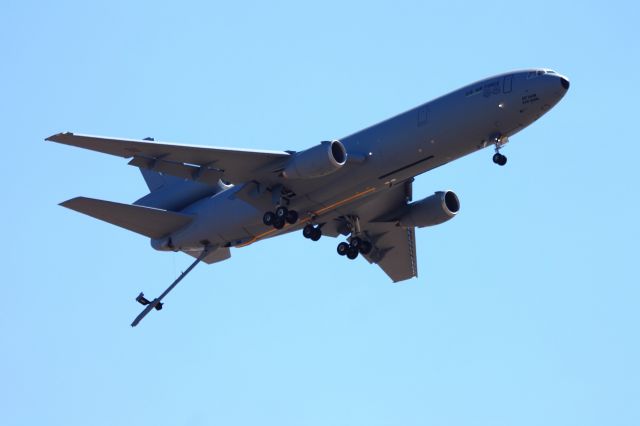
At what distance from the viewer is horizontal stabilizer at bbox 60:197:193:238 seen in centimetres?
4675

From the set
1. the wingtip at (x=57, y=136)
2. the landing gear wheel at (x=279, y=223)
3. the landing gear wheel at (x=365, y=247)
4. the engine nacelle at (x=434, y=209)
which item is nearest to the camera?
the wingtip at (x=57, y=136)

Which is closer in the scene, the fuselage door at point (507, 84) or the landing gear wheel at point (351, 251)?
the fuselage door at point (507, 84)

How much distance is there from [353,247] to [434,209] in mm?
4164

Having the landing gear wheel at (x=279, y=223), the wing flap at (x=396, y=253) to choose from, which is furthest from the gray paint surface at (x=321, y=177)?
the wing flap at (x=396, y=253)

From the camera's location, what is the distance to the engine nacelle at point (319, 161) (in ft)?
137

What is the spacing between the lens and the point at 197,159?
4397 cm

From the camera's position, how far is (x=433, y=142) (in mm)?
42219

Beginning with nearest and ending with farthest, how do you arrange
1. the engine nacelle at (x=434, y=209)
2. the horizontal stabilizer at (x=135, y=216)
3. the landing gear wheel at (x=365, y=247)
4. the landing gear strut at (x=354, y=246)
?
the horizontal stabilizer at (x=135, y=216) → the engine nacelle at (x=434, y=209) → the landing gear strut at (x=354, y=246) → the landing gear wheel at (x=365, y=247)

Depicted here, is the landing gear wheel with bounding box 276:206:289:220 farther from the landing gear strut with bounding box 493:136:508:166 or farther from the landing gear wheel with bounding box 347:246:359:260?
the landing gear strut with bounding box 493:136:508:166

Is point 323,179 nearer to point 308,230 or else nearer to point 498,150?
point 308,230

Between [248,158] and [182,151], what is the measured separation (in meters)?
2.51

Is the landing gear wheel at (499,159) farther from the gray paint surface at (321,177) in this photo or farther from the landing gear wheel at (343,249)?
the landing gear wheel at (343,249)

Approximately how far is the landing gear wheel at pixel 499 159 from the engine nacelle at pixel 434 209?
7138mm

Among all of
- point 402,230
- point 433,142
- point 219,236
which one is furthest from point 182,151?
point 402,230
